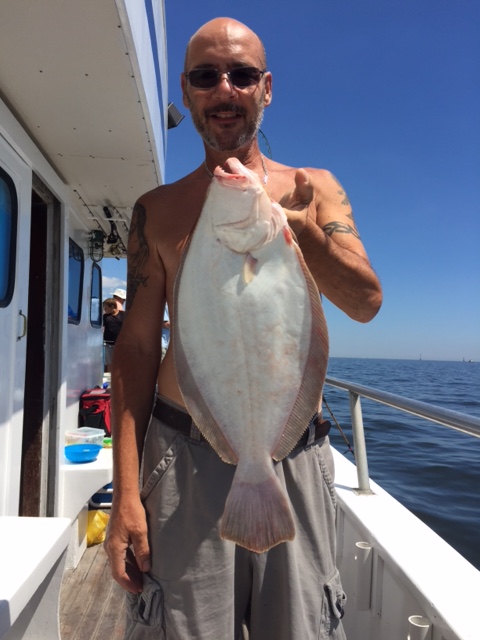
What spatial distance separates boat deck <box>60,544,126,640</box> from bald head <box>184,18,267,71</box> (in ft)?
9.78

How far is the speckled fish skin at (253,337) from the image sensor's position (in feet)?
3.66

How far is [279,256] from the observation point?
1.12 meters

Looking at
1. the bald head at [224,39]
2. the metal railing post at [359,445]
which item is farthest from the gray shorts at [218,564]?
the metal railing post at [359,445]

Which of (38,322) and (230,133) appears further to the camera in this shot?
(38,322)

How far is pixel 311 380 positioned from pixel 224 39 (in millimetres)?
1007

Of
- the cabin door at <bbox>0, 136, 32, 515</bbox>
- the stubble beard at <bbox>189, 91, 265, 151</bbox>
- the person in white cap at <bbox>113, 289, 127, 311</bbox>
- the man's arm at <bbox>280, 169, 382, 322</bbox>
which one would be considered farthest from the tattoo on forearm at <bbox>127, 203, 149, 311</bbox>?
the person in white cap at <bbox>113, 289, 127, 311</bbox>

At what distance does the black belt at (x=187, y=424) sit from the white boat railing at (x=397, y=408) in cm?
49

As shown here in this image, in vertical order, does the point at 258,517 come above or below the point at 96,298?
below

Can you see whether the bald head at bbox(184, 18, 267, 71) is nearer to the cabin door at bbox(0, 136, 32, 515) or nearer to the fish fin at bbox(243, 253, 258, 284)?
the fish fin at bbox(243, 253, 258, 284)

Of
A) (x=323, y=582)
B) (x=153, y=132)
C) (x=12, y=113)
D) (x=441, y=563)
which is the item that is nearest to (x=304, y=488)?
(x=323, y=582)

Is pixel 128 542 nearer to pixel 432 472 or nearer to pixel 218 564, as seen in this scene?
pixel 218 564

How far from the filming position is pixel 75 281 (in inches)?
193

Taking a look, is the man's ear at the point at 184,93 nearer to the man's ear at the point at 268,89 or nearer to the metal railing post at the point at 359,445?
the man's ear at the point at 268,89

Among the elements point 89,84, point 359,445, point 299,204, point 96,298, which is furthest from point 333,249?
point 96,298
